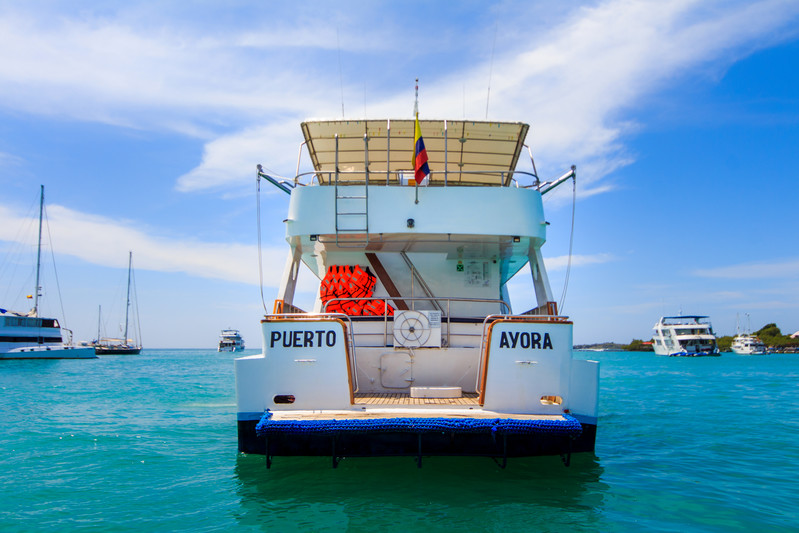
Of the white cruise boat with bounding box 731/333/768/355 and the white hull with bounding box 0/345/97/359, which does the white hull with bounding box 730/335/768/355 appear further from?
the white hull with bounding box 0/345/97/359

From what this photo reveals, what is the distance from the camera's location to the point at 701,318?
7556cm

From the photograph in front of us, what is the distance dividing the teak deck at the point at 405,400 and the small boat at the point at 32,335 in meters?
49.0

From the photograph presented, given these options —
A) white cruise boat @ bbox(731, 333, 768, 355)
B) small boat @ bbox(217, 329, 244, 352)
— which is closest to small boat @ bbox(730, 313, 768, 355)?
white cruise boat @ bbox(731, 333, 768, 355)

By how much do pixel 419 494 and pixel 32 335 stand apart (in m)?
52.2

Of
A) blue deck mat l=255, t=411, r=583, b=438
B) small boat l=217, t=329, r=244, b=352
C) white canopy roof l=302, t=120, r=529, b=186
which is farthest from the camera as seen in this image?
small boat l=217, t=329, r=244, b=352

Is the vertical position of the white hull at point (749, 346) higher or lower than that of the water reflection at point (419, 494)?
lower

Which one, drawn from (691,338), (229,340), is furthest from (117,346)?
(691,338)

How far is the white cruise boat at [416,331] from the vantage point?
5805mm

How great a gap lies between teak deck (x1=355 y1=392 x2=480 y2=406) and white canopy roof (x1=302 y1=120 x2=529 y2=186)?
3.10m

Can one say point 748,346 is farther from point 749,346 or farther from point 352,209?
point 352,209

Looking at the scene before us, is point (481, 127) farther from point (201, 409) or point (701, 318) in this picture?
point (701, 318)

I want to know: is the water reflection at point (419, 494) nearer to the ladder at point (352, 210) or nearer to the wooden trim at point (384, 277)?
the ladder at point (352, 210)

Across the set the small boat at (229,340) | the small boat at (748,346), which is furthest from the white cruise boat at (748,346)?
the small boat at (229,340)

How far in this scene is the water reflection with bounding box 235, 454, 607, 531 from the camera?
15.9 ft
